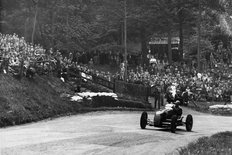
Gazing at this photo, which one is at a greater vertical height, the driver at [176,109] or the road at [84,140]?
the driver at [176,109]

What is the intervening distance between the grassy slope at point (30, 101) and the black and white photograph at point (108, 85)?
0.06 meters

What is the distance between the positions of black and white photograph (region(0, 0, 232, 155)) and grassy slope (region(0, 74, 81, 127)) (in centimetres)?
6

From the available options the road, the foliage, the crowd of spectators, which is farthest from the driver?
the foliage

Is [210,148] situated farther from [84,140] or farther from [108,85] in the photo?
[108,85]

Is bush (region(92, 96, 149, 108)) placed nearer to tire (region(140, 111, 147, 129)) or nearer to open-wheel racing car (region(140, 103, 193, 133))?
tire (region(140, 111, 147, 129))

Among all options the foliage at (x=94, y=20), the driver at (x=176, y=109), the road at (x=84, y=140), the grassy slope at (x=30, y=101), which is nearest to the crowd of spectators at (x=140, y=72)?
the driver at (x=176, y=109)

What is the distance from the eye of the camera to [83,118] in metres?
21.1

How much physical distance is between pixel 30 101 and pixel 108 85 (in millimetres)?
10018

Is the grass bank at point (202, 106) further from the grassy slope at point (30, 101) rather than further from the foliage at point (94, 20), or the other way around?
the foliage at point (94, 20)

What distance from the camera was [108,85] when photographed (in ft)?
97.8

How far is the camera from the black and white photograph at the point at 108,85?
535 inches

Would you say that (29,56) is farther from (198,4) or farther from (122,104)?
(198,4)

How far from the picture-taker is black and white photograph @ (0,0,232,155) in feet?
44.6

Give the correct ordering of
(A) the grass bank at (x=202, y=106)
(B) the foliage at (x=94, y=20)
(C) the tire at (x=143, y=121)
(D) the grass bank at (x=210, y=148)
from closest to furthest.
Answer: (D) the grass bank at (x=210, y=148), (C) the tire at (x=143, y=121), (A) the grass bank at (x=202, y=106), (B) the foliage at (x=94, y=20)
